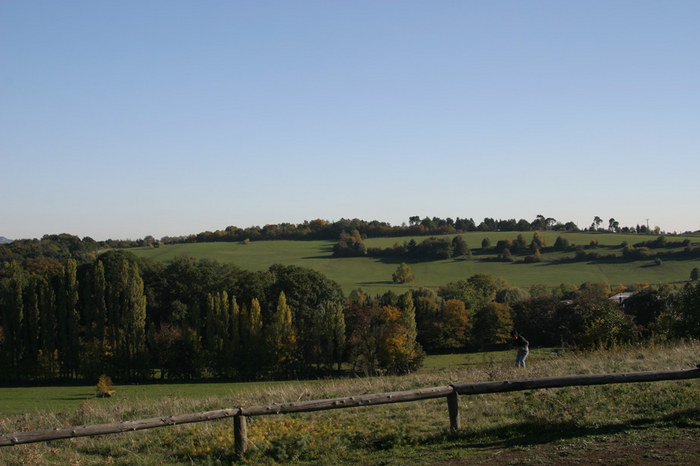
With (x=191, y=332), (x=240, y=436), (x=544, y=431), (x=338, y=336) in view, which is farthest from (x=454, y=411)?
(x=191, y=332)

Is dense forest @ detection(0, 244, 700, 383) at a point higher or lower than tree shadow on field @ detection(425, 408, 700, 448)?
lower

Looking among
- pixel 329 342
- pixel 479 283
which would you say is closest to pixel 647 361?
pixel 329 342

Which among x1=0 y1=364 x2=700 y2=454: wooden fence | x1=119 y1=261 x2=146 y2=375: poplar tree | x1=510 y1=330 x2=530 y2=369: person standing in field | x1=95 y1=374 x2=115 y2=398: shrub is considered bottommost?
x1=95 y1=374 x2=115 y2=398: shrub

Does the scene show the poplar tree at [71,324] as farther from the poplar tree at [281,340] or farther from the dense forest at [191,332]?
the poplar tree at [281,340]

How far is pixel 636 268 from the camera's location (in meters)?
96.2

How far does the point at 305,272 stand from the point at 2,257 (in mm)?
67094

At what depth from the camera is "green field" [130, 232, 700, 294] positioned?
9394cm

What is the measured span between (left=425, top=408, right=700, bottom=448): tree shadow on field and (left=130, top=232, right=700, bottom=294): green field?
272ft

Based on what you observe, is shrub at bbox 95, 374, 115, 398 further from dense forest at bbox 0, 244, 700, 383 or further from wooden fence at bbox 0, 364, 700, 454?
wooden fence at bbox 0, 364, 700, 454

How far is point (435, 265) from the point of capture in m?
110

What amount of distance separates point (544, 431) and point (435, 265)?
10226 cm

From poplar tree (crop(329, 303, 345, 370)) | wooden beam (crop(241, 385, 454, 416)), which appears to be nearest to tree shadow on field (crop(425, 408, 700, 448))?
wooden beam (crop(241, 385, 454, 416))

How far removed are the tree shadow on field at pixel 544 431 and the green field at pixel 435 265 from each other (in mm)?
82767

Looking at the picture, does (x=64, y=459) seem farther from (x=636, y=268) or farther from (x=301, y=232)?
(x=301, y=232)
